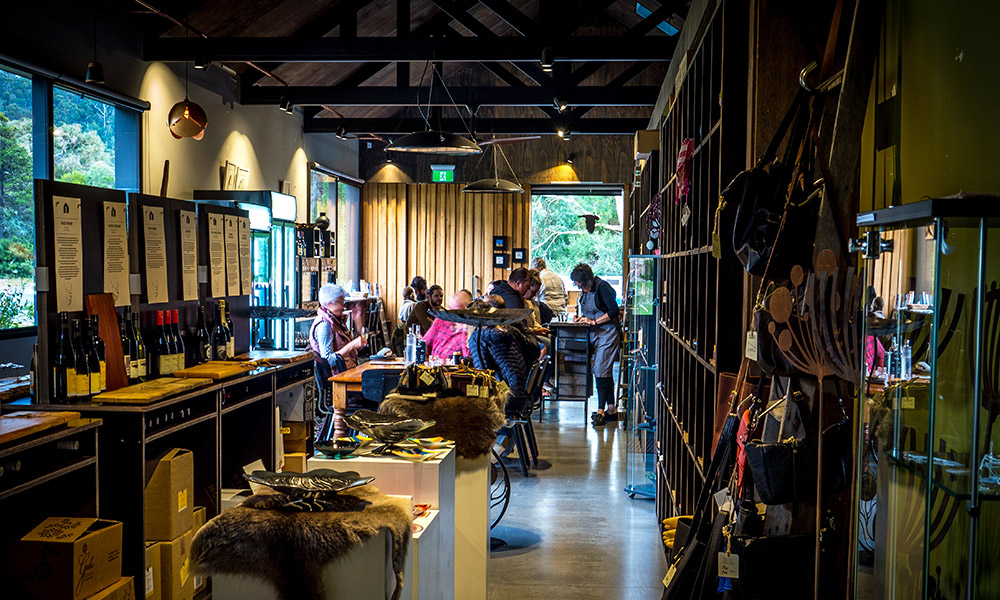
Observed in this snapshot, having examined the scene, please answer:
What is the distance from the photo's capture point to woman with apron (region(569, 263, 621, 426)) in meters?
9.39

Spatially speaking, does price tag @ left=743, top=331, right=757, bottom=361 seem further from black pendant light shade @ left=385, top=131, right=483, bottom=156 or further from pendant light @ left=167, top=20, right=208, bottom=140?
pendant light @ left=167, top=20, right=208, bottom=140

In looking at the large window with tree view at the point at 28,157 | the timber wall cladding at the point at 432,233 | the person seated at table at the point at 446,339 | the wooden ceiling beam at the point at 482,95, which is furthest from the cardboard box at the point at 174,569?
the timber wall cladding at the point at 432,233

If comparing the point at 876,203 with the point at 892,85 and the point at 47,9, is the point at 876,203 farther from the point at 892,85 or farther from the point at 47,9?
the point at 47,9

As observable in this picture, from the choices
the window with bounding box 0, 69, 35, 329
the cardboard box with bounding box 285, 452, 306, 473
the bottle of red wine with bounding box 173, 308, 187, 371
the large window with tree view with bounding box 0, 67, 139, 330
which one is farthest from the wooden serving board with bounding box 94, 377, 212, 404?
the window with bounding box 0, 69, 35, 329

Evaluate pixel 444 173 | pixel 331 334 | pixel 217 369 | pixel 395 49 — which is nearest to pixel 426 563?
pixel 217 369

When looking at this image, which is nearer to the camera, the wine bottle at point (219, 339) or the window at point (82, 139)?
the wine bottle at point (219, 339)

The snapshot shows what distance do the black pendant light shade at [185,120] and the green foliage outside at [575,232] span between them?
8.62 metres

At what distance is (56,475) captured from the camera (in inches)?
119

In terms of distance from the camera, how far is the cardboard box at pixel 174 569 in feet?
12.2

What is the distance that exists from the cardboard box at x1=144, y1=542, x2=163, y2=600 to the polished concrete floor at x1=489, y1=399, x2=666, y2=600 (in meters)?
1.60

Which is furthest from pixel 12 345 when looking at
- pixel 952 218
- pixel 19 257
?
pixel 952 218

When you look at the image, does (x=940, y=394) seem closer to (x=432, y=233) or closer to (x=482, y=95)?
(x=482, y=95)

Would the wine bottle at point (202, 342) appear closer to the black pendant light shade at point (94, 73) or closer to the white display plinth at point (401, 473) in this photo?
the white display plinth at point (401, 473)

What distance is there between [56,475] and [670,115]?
435cm
